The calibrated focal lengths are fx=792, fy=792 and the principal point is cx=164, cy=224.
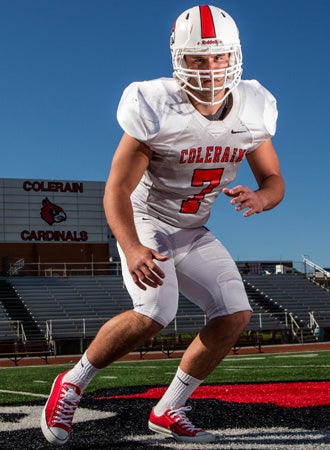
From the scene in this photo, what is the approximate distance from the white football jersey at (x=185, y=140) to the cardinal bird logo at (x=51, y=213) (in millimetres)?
34532

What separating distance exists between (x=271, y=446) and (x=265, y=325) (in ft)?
79.3

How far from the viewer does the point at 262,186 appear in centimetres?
407

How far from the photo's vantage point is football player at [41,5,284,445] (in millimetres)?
3783

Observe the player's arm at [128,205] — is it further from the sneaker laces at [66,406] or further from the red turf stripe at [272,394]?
the red turf stripe at [272,394]

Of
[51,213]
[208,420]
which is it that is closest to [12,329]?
[51,213]

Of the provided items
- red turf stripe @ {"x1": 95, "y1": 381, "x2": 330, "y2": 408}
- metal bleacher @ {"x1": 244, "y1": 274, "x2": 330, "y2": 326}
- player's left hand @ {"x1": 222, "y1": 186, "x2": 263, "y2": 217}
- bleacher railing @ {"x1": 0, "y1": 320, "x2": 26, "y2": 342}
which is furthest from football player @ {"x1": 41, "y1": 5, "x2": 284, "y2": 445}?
metal bleacher @ {"x1": 244, "y1": 274, "x2": 330, "y2": 326}

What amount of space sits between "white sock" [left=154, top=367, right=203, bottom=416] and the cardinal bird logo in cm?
3462

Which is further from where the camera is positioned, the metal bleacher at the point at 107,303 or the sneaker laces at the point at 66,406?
the metal bleacher at the point at 107,303

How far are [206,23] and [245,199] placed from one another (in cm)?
95

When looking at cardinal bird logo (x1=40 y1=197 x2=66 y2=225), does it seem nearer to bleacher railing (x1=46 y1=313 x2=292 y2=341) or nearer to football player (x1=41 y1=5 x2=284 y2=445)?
bleacher railing (x1=46 y1=313 x2=292 y2=341)

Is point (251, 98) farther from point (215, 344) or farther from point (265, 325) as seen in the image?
point (265, 325)

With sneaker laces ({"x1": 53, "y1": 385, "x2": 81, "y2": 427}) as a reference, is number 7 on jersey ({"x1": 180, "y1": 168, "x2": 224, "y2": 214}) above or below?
above

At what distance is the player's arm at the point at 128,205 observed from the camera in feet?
11.2

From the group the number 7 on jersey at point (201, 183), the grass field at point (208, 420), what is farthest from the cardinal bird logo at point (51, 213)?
the number 7 on jersey at point (201, 183)
